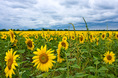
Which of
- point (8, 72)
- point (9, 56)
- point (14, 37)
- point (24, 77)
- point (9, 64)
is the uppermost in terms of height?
point (14, 37)

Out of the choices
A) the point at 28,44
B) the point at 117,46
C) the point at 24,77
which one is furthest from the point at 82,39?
the point at 24,77

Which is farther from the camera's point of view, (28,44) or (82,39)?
(82,39)

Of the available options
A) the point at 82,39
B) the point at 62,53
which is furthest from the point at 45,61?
the point at 82,39

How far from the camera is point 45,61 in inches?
58.6

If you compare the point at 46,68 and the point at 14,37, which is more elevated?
the point at 14,37

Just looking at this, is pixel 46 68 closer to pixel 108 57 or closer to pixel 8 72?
pixel 8 72

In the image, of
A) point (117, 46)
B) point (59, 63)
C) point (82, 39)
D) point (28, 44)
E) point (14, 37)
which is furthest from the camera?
point (117, 46)

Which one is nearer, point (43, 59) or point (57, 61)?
point (43, 59)

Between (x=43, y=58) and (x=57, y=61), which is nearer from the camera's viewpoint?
(x=43, y=58)

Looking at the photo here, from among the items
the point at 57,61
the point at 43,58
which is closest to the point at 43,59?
the point at 43,58

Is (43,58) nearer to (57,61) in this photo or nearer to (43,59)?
(43,59)

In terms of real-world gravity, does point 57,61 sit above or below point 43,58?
below

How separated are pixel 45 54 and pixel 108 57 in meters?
2.22

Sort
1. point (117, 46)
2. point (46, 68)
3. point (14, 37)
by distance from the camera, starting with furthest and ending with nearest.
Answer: point (117, 46) < point (14, 37) < point (46, 68)
